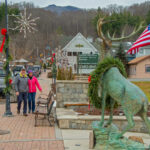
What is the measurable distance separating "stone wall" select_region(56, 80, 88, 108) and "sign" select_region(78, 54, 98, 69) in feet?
6.45

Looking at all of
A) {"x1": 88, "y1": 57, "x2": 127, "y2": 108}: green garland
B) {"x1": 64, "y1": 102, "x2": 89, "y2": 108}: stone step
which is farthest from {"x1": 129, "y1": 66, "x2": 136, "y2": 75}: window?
{"x1": 88, "y1": 57, "x2": 127, "y2": 108}: green garland

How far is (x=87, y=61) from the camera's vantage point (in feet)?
47.5

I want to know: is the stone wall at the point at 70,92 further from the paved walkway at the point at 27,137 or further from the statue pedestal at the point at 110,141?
the statue pedestal at the point at 110,141

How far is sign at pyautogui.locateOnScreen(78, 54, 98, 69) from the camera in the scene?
1443 cm

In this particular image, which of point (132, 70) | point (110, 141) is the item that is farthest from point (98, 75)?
point (132, 70)

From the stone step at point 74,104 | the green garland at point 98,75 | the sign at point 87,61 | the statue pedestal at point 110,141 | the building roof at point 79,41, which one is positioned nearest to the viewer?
the statue pedestal at point 110,141

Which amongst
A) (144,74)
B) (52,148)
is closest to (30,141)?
(52,148)

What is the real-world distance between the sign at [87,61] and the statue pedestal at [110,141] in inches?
306

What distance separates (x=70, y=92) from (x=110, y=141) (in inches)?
261

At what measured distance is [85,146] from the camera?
7105 mm

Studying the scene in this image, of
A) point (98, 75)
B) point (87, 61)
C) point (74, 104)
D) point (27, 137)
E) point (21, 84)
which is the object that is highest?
point (87, 61)

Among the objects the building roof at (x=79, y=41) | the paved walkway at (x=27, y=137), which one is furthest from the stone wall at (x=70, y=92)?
the building roof at (x=79, y=41)

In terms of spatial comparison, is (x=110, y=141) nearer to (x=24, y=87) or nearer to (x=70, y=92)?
(x=24, y=87)

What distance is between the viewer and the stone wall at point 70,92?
12.6m
